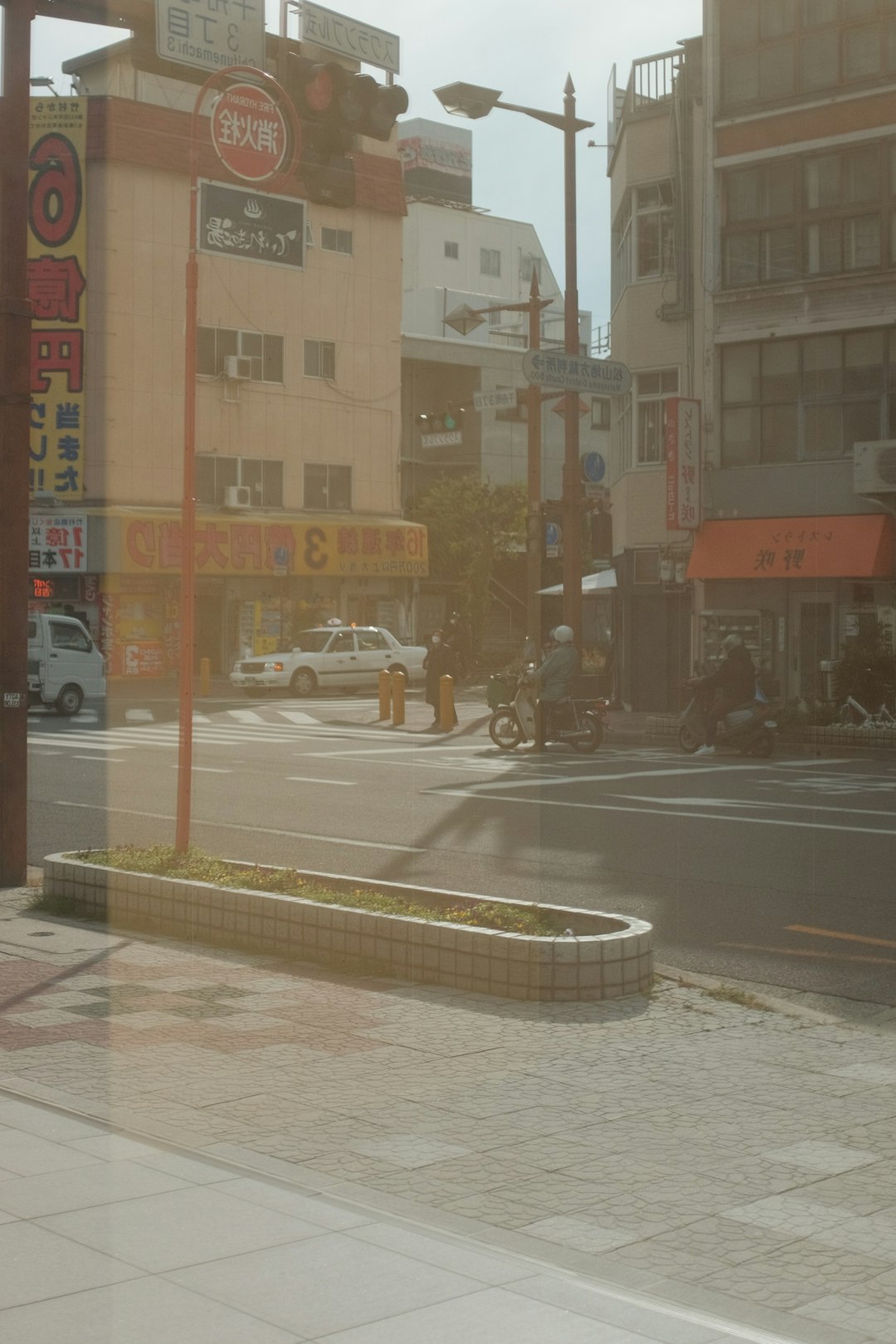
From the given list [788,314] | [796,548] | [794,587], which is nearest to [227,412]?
[788,314]

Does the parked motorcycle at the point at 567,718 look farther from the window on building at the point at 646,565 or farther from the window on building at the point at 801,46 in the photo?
the window on building at the point at 801,46

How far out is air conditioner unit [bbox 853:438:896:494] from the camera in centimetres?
2789

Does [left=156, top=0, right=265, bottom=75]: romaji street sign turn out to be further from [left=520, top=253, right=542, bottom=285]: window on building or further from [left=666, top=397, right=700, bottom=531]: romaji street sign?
[left=520, top=253, right=542, bottom=285]: window on building

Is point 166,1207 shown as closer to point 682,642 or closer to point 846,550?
point 846,550

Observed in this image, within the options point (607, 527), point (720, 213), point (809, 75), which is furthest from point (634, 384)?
point (607, 527)

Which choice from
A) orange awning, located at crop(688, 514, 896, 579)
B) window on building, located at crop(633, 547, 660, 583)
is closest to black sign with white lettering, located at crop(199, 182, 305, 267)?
orange awning, located at crop(688, 514, 896, 579)

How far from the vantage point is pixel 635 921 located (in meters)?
7.78

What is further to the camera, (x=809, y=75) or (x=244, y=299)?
(x=244, y=299)

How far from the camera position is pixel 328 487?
53.1m

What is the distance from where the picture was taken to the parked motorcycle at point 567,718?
2339 cm

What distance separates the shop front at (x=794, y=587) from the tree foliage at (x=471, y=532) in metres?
27.6

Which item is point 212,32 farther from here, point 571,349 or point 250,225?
point 571,349

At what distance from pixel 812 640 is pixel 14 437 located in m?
21.4

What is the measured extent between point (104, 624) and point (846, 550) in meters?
24.3
